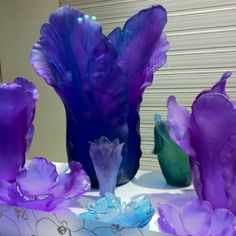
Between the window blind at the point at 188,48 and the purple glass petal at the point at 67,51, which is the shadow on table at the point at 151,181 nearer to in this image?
the purple glass petal at the point at 67,51

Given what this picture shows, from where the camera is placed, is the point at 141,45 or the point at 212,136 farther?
the point at 141,45

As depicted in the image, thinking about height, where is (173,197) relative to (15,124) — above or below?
below

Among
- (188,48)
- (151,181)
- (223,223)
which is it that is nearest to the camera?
(223,223)

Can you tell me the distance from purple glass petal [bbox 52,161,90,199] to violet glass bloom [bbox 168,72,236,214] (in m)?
0.17

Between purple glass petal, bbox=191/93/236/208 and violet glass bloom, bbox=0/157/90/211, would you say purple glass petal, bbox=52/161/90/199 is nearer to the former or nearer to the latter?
violet glass bloom, bbox=0/157/90/211

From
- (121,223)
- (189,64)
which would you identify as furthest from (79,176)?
(189,64)

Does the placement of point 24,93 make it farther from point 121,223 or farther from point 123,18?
point 123,18

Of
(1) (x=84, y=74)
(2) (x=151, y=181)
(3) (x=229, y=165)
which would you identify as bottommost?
(2) (x=151, y=181)

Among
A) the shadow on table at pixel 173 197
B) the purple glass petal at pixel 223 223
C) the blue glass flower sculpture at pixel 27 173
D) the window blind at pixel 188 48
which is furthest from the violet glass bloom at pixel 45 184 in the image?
the window blind at pixel 188 48

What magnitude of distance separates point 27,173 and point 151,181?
242 millimetres

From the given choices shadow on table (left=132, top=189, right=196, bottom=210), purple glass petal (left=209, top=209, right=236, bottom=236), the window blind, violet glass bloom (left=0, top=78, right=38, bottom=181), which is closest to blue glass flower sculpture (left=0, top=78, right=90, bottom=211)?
violet glass bloom (left=0, top=78, right=38, bottom=181)

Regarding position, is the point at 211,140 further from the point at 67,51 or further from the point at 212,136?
the point at 67,51

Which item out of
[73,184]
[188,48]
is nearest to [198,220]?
[73,184]

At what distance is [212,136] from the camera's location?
18.2 inches
